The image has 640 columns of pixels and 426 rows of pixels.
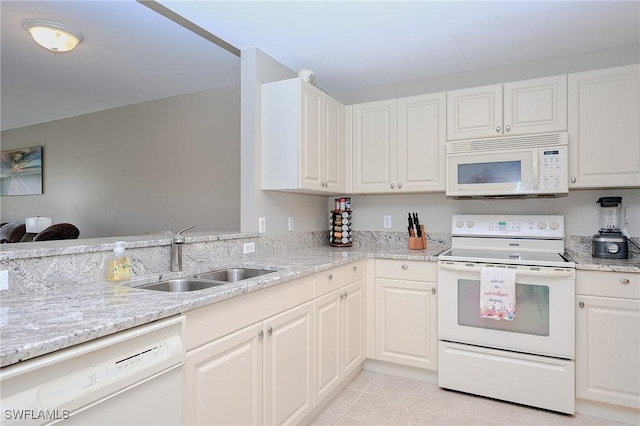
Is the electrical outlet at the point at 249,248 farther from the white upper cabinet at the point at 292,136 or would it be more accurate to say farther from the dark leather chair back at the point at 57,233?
the dark leather chair back at the point at 57,233

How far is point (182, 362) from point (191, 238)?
37.2 inches

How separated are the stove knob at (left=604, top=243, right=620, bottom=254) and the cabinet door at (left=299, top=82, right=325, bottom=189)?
6.21 feet

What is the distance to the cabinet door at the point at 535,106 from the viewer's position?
2.48m

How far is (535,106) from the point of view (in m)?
2.55

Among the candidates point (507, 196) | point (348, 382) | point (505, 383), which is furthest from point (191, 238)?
point (507, 196)

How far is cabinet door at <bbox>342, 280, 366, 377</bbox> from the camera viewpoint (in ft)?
7.93

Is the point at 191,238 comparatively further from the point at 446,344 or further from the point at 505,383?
the point at 505,383

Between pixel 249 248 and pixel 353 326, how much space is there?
884mm

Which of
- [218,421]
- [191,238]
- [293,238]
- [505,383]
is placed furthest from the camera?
[293,238]

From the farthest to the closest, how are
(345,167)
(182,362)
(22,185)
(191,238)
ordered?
(22,185) → (345,167) → (191,238) → (182,362)

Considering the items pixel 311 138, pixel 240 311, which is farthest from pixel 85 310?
pixel 311 138

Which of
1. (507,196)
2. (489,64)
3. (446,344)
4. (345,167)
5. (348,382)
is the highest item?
(489,64)

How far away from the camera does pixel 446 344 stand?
246cm

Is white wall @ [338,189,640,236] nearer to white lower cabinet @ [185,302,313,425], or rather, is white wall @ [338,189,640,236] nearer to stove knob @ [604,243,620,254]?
stove knob @ [604,243,620,254]
